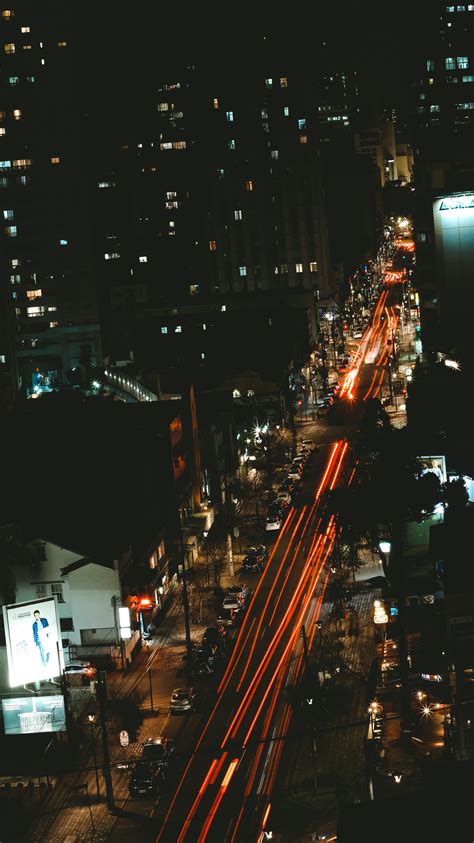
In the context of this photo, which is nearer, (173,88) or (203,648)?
(203,648)

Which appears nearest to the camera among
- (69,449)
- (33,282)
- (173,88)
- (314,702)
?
(314,702)

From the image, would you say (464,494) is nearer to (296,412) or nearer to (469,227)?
(469,227)

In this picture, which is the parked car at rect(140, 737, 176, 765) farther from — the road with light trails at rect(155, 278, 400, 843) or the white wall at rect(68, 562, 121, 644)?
the white wall at rect(68, 562, 121, 644)

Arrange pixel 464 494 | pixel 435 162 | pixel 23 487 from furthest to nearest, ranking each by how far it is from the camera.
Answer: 1. pixel 435 162
2. pixel 23 487
3. pixel 464 494

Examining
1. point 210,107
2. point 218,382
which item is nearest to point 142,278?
point 210,107

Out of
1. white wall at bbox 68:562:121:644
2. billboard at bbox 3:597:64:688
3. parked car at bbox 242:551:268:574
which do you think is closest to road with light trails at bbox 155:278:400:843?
parked car at bbox 242:551:268:574

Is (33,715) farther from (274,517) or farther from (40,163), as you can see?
(40,163)

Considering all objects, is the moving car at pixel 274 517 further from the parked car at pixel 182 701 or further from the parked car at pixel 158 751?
the parked car at pixel 158 751
